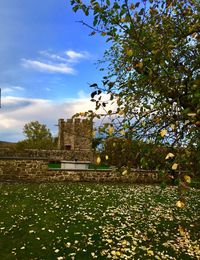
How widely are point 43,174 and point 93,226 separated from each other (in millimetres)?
12573

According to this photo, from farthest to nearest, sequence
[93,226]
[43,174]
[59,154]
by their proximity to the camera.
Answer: [59,154] < [43,174] < [93,226]

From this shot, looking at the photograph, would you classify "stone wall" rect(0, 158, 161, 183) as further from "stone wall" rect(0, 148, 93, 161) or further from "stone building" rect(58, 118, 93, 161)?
"stone building" rect(58, 118, 93, 161)

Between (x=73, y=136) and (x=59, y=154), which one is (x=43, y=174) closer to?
(x=59, y=154)

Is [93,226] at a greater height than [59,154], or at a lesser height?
lesser

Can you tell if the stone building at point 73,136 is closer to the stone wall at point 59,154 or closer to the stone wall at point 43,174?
the stone wall at point 59,154

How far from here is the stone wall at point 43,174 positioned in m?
23.6

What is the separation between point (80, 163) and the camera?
91.8 feet

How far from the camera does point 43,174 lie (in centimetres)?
2450

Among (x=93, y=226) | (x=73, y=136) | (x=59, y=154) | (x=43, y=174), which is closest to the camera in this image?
(x=93, y=226)

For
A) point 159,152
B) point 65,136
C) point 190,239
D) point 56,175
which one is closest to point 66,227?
point 190,239

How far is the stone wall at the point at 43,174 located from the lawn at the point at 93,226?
4454 mm

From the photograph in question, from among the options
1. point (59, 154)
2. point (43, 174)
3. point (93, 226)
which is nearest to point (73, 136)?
point (59, 154)

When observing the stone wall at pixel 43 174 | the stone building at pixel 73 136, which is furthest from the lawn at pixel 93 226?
the stone building at pixel 73 136

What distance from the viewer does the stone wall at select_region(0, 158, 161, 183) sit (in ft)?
77.4
